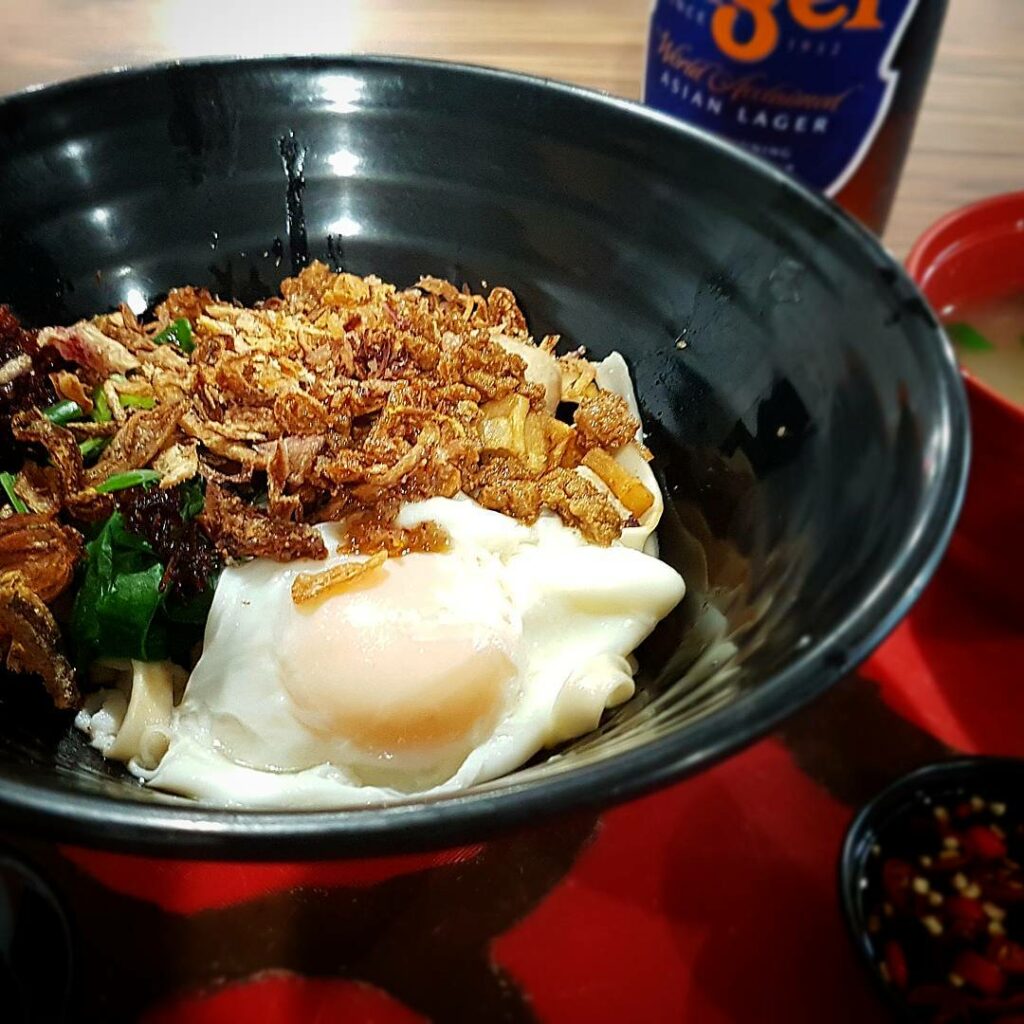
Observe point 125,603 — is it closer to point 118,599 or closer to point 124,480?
point 118,599

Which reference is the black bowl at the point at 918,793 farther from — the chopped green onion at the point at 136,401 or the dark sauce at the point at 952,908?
the chopped green onion at the point at 136,401

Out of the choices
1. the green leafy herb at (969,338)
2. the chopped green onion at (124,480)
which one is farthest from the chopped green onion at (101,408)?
the green leafy herb at (969,338)

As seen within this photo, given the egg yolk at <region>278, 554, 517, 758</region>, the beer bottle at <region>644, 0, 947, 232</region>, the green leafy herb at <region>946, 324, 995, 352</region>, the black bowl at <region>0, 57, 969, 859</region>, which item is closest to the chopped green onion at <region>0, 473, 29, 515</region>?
the black bowl at <region>0, 57, 969, 859</region>

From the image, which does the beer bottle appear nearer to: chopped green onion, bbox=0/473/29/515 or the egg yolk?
the egg yolk

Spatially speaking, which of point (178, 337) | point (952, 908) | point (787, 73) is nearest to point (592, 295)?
point (787, 73)

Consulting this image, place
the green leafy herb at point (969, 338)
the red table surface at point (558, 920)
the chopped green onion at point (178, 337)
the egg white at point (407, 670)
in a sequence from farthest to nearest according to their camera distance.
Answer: the green leafy herb at point (969, 338)
the chopped green onion at point (178, 337)
the red table surface at point (558, 920)
the egg white at point (407, 670)

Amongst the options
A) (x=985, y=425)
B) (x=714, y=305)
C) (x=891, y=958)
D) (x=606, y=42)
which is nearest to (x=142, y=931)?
(x=891, y=958)

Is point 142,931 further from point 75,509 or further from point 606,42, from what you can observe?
point 606,42
